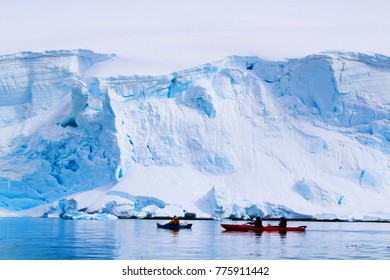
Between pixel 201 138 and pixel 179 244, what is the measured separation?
13.1 m

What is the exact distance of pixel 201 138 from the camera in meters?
30.7

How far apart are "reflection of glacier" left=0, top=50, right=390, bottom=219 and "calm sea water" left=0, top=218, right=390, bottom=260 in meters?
4.94

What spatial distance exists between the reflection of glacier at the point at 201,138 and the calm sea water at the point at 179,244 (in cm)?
494

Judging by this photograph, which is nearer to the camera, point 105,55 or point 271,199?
point 271,199

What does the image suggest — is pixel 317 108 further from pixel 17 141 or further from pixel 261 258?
pixel 261 258

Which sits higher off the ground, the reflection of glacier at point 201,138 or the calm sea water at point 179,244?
the reflection of glacier at point 201,138

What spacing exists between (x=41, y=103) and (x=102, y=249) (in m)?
17.6

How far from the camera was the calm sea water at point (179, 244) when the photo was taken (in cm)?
1531

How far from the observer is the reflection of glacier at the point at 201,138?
28859mm

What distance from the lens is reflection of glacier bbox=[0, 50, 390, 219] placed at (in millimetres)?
28859

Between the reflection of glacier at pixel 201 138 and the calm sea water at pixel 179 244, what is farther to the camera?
the reflection of glacier at pixel 201 138

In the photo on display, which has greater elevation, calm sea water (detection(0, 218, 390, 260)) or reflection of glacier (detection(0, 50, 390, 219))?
reflection of glacier (detection(0, 50, 390, 219))

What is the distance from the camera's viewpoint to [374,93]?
32156mm

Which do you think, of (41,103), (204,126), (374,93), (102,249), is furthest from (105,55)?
(102,249)
